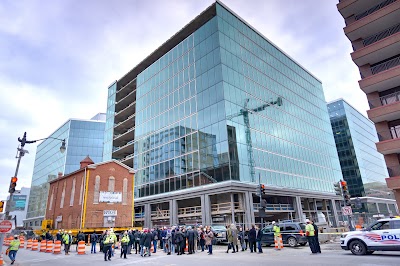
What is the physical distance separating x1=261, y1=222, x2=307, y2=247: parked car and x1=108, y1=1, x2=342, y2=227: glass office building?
1090 centimetres

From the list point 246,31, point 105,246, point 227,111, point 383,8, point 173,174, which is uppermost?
point 246,31

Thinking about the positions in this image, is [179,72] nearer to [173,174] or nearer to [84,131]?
[173,174]

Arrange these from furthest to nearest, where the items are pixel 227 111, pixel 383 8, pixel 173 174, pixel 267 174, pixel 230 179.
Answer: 1. pixel 173 174
2. pixel 267 174
3. pixel 227 111
4. pixel 230 179
5. pixel 383 8

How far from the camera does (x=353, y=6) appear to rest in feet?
94.9

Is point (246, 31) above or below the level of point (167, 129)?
above

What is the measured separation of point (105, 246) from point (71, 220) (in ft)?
80.5

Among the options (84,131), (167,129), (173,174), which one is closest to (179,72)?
(167,129)

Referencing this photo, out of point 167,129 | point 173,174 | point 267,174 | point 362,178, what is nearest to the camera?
point 267,174

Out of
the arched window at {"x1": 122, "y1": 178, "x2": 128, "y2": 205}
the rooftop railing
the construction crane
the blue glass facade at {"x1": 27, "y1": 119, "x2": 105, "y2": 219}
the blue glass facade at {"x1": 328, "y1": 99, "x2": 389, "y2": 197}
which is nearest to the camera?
the rooftop railing

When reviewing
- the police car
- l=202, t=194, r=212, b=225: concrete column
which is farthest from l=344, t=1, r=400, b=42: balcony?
l=202, t=194, r=212, b=225: concrete column

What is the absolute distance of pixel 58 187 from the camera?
149 feet

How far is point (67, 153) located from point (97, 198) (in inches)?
1922

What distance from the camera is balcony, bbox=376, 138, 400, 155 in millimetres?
23837

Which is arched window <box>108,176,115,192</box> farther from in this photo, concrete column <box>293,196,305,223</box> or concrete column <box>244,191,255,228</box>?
concrete column <box>293,196,305,223</box>
